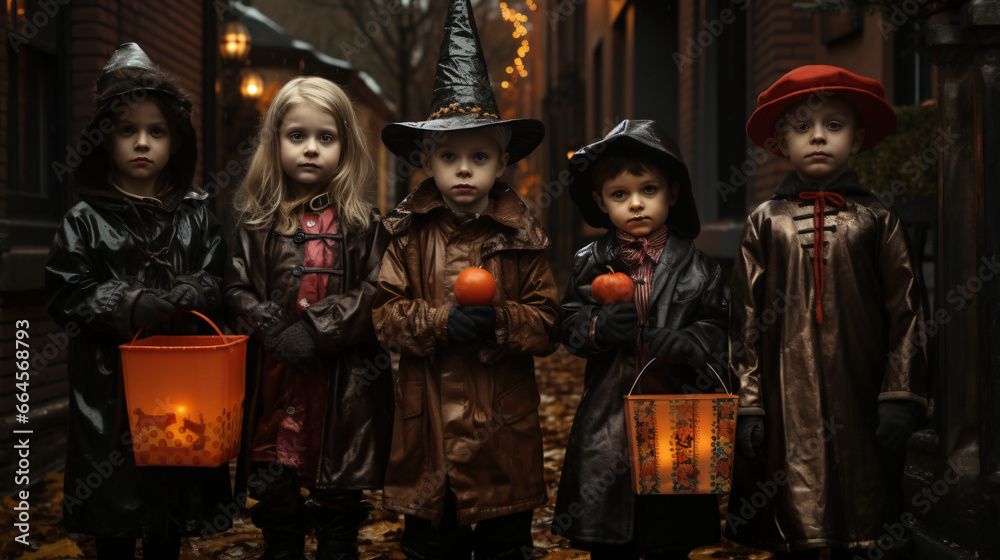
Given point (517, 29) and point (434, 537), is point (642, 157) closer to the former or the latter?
point (434, 537)

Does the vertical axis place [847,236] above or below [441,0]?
below

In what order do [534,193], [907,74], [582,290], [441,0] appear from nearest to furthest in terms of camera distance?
[582,290] → [907,74] → [441,0] → [534,193]

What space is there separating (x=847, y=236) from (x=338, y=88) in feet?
7.07

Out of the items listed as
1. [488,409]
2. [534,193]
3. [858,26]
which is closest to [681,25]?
[858,26]

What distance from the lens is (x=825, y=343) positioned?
3.31 m

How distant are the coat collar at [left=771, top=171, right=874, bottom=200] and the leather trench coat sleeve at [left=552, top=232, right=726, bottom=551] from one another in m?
0.39

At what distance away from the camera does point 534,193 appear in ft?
86.3

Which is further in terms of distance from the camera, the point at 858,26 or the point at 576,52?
the point at 576,52

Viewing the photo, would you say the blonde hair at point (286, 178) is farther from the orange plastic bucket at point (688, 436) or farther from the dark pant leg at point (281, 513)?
the orange plastic bucket at point (688, 436)

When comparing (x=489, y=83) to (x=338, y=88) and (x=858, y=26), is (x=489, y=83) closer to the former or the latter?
(x=338, y=88)

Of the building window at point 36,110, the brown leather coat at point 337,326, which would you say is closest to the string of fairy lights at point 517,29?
the building window at point 36,110

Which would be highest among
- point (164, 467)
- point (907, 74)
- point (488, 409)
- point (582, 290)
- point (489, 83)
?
point (907, 74)

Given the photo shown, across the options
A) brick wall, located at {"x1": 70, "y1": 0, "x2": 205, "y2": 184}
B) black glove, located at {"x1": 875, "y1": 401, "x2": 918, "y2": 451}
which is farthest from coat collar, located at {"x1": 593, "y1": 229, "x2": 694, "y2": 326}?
brick wall, located at {"x1": 70, "y1": 0, "x2": 205, "y2": 184}

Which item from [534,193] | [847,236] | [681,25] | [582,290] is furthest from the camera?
[534,193]
